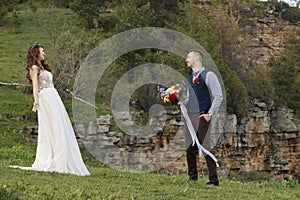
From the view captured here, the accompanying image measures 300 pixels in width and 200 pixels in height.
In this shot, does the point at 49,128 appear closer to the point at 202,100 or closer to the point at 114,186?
the point at 114,186

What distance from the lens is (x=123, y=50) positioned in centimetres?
2480

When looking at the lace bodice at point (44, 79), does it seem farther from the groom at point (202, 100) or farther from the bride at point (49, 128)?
the groom at point (202, 100)

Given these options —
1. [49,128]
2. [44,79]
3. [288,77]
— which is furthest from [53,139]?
[288,77]

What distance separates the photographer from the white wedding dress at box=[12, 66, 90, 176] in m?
9.80

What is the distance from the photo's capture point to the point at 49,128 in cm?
1005

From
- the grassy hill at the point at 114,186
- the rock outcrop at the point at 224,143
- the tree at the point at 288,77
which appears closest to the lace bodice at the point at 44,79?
the grassy hill at the point at 114,186

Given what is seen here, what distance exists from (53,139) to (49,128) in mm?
212

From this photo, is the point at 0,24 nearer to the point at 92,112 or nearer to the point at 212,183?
the point at 92,112

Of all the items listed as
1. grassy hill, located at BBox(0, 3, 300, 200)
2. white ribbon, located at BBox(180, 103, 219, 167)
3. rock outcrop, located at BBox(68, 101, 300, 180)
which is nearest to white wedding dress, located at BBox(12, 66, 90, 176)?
grassy hill, located at BBox(0, 3, 300, 200)

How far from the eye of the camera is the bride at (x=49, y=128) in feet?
32.2

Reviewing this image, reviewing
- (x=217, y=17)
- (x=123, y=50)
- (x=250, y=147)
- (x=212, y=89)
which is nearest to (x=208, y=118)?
(x=212, y=89)

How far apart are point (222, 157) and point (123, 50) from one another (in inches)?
253

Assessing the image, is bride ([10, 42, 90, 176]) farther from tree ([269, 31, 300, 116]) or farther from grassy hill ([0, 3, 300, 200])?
tree ([269, 31, 300, 116])

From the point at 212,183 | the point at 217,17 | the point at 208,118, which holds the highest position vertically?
the point at 217,17
